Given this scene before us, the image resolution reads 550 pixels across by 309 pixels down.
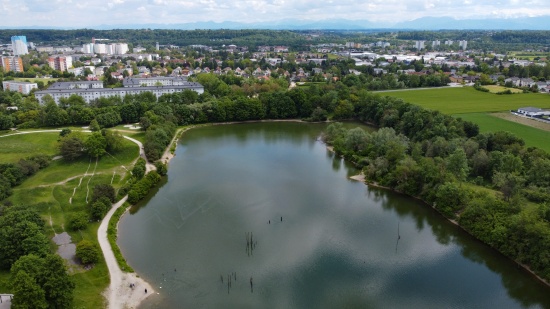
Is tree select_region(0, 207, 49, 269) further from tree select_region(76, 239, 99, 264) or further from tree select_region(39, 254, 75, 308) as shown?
tree select_region(39, 254, 75, 308)

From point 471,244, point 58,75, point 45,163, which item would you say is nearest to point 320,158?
point 471,244

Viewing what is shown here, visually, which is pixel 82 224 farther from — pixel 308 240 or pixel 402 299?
pixel 402 299

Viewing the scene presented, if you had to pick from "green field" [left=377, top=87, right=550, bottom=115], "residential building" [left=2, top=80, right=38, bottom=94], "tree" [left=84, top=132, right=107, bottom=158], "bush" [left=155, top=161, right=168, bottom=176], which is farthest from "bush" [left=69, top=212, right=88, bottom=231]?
"residential building" [left=2, top=80, right=38, bottom=94]

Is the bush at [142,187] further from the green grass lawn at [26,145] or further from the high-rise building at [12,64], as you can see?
the high-rise building at [12,64]

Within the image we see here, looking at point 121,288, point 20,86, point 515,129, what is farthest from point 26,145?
point 515,129

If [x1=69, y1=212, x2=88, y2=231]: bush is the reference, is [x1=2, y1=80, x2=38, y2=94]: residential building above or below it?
above

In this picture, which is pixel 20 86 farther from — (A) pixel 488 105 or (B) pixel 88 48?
(B) pixel 88 48
